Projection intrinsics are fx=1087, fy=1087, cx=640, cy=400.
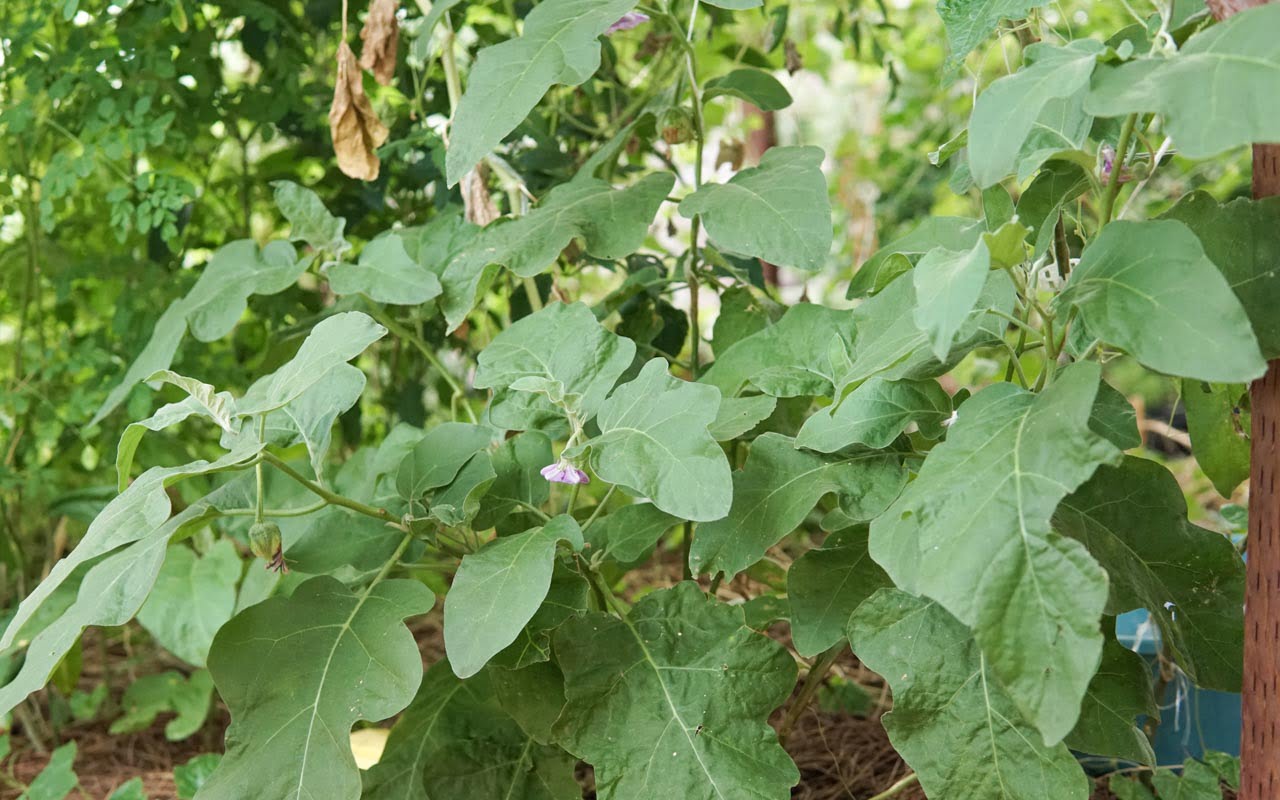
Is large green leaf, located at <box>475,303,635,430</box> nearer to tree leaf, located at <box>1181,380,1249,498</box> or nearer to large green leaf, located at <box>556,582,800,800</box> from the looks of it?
large green leaf, located at <box>556,582,800,800</box>

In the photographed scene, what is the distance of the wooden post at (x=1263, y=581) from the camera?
91cm

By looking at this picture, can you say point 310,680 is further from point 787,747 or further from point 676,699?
point 787,747

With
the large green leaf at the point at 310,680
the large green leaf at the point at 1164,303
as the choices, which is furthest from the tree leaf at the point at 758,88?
the large green leaf at the point at 310,680

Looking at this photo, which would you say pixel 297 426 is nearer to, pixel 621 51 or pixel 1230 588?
pixel 1230 588

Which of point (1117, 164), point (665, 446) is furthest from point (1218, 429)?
point (665, 446)

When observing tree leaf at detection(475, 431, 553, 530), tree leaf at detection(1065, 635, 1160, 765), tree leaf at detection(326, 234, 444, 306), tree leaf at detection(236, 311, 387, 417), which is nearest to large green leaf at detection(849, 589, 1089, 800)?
tree leaf at detection(1065, 635, 1160, 765)

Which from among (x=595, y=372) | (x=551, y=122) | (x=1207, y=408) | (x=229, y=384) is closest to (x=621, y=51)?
(x=551, y=122)

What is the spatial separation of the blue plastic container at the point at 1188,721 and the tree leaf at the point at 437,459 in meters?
0.93

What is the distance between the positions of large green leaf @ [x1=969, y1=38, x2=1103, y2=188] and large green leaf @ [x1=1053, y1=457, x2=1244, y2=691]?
0.40 m

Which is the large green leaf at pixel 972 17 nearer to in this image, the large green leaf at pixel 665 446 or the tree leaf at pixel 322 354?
the large green leaf at pixel 665 446

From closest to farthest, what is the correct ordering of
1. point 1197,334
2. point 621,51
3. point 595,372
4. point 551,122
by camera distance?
point 1197,334, point 595,372, point 551,122, point 621,51

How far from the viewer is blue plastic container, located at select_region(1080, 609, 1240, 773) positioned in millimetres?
1510

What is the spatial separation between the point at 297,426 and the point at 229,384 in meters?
0.81

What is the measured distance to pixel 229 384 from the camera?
1966 mm
